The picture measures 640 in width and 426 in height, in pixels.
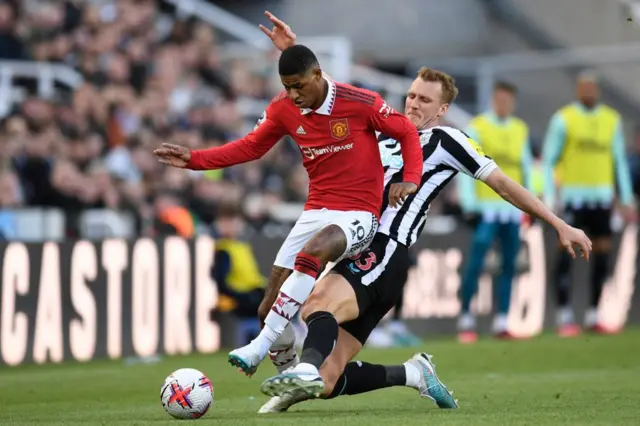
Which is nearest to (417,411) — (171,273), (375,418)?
(375,418)

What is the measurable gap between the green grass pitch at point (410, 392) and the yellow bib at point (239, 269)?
0.71 m

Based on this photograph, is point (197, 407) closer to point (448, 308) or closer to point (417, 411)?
point (417, 411)

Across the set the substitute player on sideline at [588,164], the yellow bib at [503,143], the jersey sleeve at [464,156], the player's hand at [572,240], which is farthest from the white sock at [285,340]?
the substitute player on sideline at [588,164]

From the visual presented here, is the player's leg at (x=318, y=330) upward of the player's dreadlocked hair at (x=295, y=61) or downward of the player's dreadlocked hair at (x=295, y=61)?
downward

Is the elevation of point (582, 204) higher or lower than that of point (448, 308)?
higher

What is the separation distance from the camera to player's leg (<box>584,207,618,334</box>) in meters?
15.3

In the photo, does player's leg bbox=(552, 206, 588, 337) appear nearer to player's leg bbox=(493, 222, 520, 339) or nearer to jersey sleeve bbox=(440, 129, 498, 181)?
player's leg bbox=(493, 222, 520, 339)

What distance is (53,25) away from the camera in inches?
712

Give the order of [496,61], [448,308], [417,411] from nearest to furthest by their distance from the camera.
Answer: [417,411], [448,308], [496,61]

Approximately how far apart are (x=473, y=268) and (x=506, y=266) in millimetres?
492

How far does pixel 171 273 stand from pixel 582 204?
455cm

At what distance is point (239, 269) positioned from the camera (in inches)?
561

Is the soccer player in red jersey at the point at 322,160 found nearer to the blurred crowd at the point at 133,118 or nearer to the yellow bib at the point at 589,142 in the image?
the blurred crowd at the point at 133,118

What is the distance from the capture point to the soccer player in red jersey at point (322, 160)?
25.1ft
